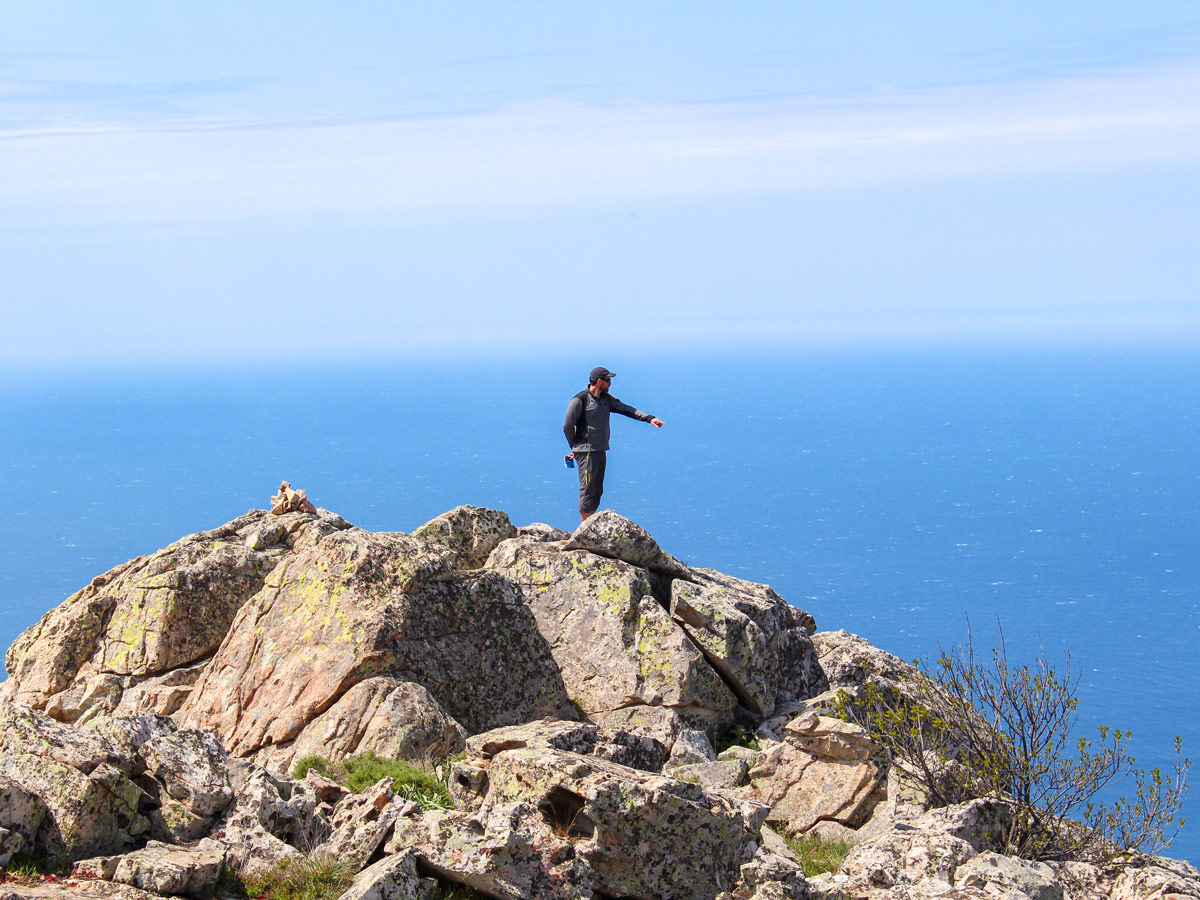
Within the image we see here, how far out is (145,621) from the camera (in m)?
27.1

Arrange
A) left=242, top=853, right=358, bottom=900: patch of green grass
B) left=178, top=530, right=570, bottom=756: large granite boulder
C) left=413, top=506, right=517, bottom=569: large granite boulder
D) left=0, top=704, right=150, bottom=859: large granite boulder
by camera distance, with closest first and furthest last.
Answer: left=0, top=704, right=150, bottom=859: large granite boulder < left=242, top=853, right=358, bottom=900: patch of green grass < left=178, top=530, right=570, bottom=756: large granite boulder < left=413, top=506, right=517, bottom=569: large granite boulder

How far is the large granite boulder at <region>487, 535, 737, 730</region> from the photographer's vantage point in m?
24.9

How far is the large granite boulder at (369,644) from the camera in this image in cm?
2273

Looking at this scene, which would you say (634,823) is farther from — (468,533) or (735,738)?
(468,533)

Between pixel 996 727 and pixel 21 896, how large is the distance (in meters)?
16.8

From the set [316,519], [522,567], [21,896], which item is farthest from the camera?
[316,519]

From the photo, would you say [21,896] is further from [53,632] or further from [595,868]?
[53,632]

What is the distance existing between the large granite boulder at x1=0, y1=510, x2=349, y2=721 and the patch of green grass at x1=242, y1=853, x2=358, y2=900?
41.7 ft

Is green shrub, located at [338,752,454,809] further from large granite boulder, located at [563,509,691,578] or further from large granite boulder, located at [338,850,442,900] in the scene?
large granite boulder, located at [563,509,691,578]

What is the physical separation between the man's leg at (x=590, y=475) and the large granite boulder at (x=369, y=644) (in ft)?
20.4

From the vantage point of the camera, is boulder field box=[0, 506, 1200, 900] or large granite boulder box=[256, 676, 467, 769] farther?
large granite boulder box=[256, 676, 467, 769]

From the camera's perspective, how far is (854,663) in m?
29.7

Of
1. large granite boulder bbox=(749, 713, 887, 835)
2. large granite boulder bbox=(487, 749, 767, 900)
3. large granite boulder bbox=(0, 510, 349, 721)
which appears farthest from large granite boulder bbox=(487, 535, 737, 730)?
large granite boulder bbox=(487, 749, 767, 900)

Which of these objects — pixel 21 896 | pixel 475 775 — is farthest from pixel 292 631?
pixel 21 896
